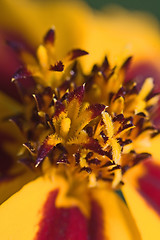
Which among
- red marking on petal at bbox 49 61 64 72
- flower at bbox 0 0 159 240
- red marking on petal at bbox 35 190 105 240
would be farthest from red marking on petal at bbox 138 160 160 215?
red marking on petal at bbox 49 61 64 72

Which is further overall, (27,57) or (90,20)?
(90,20)

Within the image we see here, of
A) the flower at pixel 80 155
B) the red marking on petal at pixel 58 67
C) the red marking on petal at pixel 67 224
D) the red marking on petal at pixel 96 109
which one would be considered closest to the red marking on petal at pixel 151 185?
the flower at pixel 80 155

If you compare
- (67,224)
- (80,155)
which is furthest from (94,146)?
(67,224)

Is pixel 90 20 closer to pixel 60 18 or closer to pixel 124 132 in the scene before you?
pixel 60 18

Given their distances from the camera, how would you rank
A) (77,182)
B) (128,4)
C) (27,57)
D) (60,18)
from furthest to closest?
(128,4), (60,18), (27,57), (77,182)

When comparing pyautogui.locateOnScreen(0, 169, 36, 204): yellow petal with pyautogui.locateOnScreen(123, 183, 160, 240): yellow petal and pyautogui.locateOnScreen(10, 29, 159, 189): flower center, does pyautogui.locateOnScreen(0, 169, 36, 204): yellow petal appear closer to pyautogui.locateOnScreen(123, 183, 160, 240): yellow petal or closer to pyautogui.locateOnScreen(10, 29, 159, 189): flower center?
pyautogui.locateOnScreen(10, 29, 159, 189): flower center

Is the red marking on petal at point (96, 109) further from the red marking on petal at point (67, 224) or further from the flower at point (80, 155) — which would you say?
the red marking on petal at point (67, 224)

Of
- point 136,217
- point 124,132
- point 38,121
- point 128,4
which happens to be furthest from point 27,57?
point 128,4

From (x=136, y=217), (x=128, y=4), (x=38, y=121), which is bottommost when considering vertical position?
(x=136, y=217)
